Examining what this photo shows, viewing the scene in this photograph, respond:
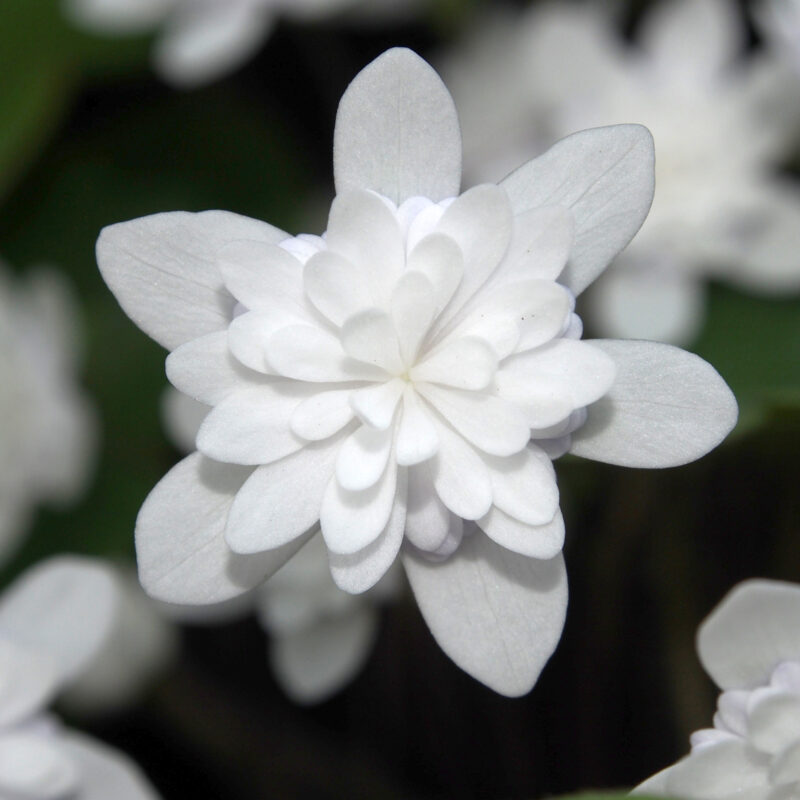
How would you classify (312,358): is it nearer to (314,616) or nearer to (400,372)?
(400,372)

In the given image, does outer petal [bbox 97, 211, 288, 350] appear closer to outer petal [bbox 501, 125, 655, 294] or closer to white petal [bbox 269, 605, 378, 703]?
outer petal [bbox 501, 125, 655, 294]

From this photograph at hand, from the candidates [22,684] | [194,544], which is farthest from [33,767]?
[194,544]

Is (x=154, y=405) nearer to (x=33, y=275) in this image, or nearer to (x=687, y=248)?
(x=33, y=275)

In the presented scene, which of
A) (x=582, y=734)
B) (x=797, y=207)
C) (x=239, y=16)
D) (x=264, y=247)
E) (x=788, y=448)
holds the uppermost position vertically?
(x=239, y=16)

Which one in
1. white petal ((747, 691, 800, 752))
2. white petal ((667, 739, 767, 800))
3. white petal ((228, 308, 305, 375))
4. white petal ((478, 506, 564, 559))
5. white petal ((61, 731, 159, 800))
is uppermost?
white petal ((228, 308, 305, 375))

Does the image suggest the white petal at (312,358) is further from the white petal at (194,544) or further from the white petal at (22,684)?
the white petal at (22,684)

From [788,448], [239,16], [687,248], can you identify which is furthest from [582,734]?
[239,16]

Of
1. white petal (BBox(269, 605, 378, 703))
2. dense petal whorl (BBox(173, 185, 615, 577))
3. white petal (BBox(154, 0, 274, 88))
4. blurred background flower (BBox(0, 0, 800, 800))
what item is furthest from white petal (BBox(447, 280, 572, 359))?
white petal (BBox(154, 0, 274, 88))
